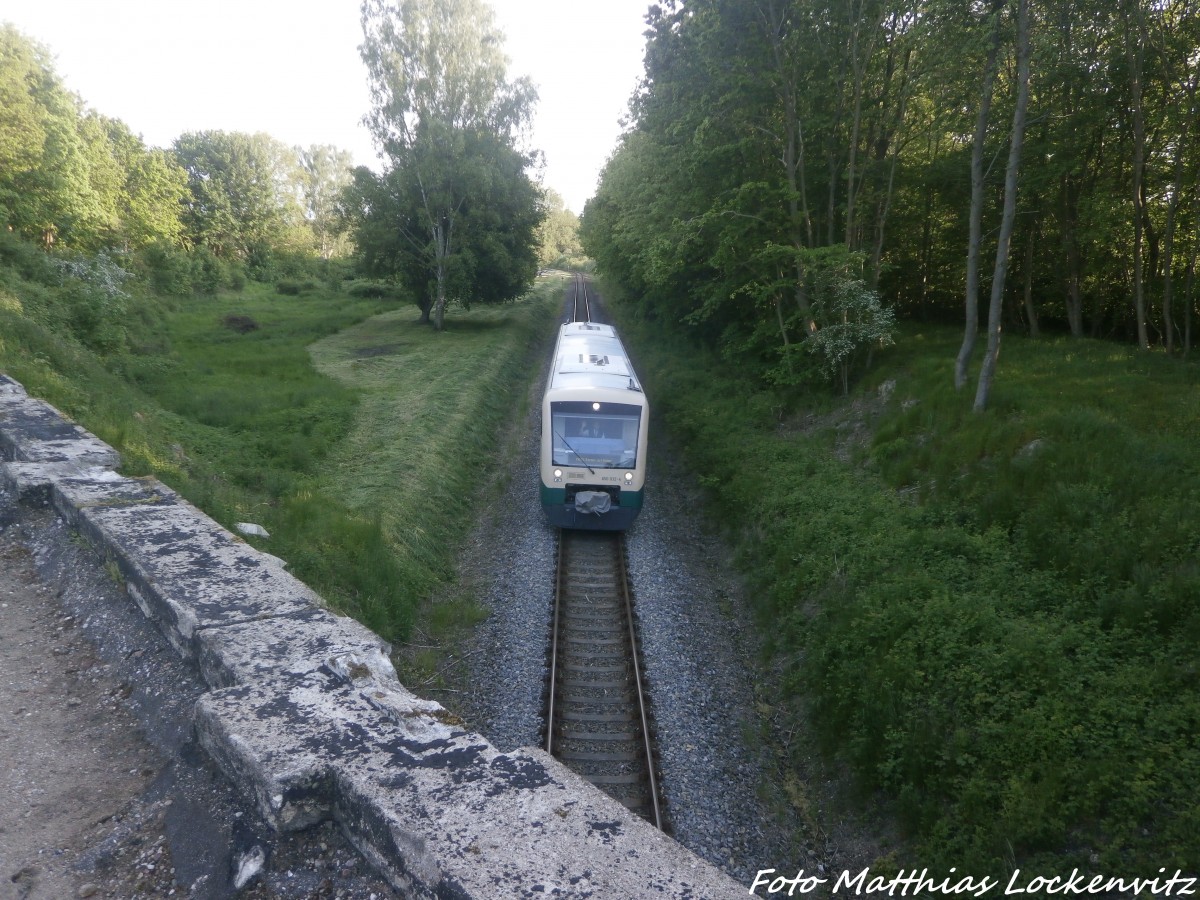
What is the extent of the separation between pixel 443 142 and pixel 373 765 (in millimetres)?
32028

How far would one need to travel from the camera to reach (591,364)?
14.4 metres

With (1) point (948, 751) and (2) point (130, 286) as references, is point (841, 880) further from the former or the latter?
(2) point (130, 286)

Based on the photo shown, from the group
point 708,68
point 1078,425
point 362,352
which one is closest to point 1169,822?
point 1078,425

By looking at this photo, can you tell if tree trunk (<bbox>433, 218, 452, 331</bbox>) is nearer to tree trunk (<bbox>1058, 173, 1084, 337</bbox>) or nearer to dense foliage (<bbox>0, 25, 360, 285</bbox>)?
dense foliage (<bbox>0, 25, 360, 285</bbox>)

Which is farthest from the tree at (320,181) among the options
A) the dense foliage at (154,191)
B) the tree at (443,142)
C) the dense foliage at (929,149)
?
the dense foliage at (929,149)

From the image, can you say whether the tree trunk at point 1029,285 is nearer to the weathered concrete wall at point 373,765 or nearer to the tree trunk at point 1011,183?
the tree trunk at point 1011,183

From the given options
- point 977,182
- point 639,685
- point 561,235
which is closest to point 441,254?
point 977,182

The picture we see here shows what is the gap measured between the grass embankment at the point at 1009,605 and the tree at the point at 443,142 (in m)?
23.3

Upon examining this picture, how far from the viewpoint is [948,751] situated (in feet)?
21.0

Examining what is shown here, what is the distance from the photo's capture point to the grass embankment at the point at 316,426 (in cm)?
983

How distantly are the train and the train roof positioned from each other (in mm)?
415

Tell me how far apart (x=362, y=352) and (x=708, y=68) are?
1921 centimetres

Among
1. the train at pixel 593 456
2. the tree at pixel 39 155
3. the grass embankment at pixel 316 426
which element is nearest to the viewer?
the grass embankment at pixel 316 426

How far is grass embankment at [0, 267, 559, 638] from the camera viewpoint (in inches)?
387
